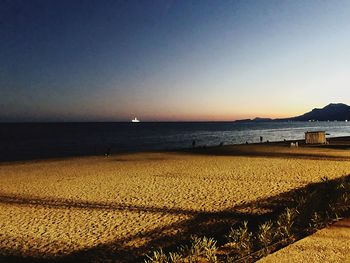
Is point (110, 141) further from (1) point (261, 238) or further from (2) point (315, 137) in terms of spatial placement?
(1) point (261, 238)

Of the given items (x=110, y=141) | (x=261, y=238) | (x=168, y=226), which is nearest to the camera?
(x=261, y=238)

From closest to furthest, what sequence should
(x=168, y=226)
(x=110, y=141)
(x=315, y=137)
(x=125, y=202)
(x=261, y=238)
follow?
(x=261, y=238)
(x=168, y=226)
(x=125, y=202)
(x=315, y=137)
(x=110, y=141)

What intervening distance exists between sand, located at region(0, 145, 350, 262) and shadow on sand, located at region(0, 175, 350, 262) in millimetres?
31

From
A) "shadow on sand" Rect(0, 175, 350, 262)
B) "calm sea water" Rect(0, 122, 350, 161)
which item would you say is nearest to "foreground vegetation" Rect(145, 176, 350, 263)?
"shadow on sand" Rect(0, 175, 350, 262)

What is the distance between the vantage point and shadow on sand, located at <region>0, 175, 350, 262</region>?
25.3 ft

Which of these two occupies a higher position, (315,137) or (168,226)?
(315,137)

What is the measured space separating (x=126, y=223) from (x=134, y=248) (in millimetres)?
1965

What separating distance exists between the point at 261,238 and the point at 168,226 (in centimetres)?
326

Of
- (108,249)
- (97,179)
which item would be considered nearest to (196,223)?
(108,249)

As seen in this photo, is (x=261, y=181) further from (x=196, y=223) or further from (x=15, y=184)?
(x=15, y=184)

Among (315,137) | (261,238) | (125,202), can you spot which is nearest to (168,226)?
(261,238)

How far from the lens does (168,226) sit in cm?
957

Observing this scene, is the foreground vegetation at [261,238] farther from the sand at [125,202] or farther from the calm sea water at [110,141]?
the calm sea water at [110,141]

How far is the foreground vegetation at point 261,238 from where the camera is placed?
6465 mm
